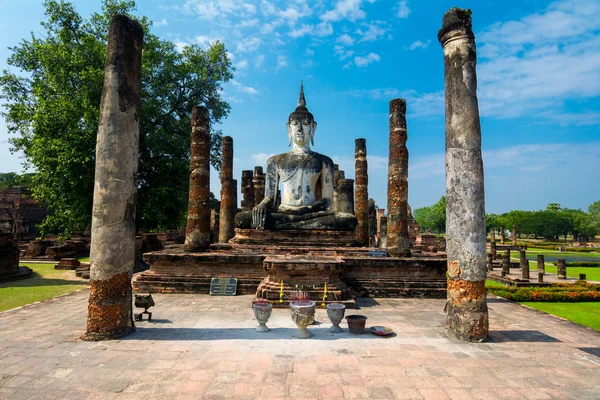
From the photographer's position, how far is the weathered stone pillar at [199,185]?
34.5ft

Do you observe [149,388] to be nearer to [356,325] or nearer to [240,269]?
[356,325]

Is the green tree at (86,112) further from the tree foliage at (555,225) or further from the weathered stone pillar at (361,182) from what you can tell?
the tree foliage at (555,225)

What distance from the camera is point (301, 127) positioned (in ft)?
45.6

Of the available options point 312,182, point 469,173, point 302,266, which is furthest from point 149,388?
point 312,182

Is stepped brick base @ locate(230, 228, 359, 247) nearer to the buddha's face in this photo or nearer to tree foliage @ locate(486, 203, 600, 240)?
the buddha's face

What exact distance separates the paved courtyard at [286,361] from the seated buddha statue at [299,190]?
216 inches

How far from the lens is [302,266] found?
756 centimetres

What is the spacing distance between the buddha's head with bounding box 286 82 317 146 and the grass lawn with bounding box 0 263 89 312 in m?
8.64

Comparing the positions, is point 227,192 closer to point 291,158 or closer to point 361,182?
point 291,158

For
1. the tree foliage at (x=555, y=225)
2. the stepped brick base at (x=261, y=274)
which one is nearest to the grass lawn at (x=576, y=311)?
the stepped brick base at (x=261, y=274)

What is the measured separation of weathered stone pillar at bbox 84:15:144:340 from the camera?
546 cm

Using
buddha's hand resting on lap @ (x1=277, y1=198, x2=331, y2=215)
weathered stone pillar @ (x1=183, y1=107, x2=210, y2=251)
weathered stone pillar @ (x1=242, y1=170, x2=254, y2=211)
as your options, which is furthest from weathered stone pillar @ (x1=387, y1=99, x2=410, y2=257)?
weathered stone pillar @ (x1=242, y1=170, x2=254, y2=211)

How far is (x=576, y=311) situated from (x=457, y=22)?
7.62 metres

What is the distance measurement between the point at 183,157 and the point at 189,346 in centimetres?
1490
